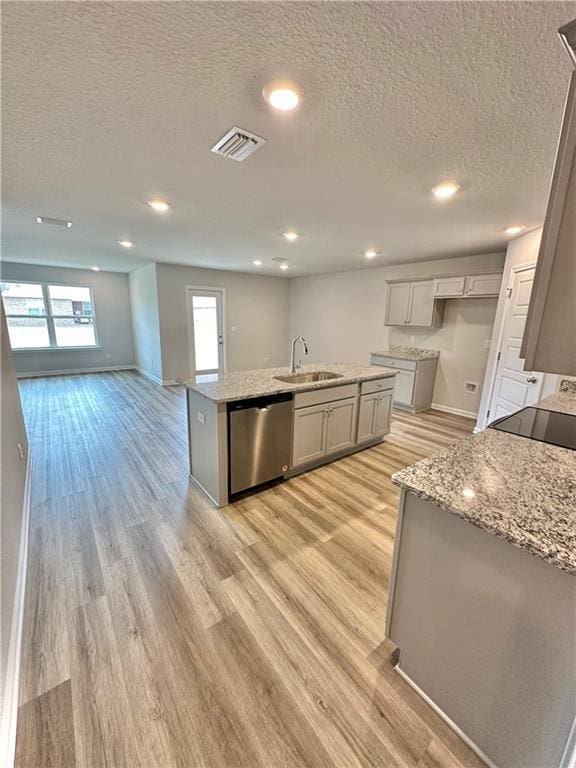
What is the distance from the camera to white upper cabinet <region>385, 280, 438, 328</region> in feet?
15.7

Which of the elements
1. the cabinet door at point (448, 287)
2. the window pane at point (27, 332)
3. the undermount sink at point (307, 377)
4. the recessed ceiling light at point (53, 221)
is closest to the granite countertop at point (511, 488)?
the undermount sink at point (307, 377)

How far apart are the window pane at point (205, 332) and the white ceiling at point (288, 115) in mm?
3673

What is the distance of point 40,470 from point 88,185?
8.65 ft

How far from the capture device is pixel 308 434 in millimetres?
2865

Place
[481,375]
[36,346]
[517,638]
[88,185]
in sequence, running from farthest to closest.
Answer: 1. [36,346]
2. [481,375]
3. [88,185]
4. [517,638]

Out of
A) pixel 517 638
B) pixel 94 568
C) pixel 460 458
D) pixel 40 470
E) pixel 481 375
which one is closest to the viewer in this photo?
pixel 517 638

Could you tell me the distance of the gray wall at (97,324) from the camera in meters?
6.53

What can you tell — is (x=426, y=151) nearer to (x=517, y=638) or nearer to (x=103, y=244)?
(x=517, y=638)

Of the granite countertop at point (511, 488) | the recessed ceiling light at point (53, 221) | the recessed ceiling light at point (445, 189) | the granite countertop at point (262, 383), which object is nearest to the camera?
the granite countertop at point (511, 488)

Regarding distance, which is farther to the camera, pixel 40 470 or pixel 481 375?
pixel 481 375

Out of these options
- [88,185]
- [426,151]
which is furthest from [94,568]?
[426,151]

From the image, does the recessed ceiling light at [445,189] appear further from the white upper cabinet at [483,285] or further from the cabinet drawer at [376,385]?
the white upper cabinet at [483,285]

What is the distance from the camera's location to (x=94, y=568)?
1.84m

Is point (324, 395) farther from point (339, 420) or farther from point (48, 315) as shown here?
point (48, 315)
